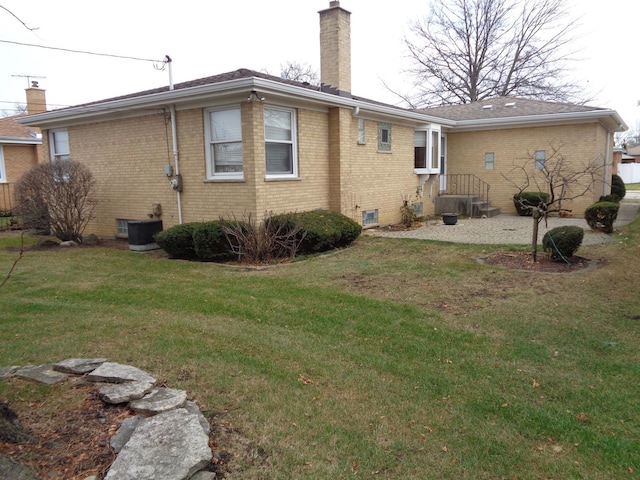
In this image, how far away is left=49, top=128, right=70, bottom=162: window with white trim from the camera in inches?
550

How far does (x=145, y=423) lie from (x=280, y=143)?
334 inches

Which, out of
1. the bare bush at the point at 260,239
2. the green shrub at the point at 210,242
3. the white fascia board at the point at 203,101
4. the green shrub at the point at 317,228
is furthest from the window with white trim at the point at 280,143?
the green shrub at the point at 210,242

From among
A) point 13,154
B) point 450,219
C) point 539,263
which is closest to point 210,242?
point 539,263

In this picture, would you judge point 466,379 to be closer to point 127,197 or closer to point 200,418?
point 200,418

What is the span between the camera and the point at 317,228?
9898mm

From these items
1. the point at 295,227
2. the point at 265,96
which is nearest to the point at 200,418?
the point at 295,227

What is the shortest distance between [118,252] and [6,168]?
13.3 meters

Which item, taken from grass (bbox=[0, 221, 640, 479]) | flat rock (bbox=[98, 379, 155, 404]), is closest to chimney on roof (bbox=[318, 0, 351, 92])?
grass (bbox=[0, 221, 640, 479])

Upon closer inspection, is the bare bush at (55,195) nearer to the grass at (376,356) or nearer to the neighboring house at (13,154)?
the grass at (376,356)

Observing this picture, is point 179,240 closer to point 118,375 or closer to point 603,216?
point 118,375

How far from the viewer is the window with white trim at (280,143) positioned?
34.4 ft

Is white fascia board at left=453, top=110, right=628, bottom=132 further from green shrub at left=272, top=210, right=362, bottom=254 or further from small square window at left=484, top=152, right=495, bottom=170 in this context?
green shrub at left=272, top=210, right=362, bottom=254

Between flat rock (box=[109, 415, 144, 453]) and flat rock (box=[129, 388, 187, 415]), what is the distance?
95 millimetres

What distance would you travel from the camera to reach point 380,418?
3.43 m
